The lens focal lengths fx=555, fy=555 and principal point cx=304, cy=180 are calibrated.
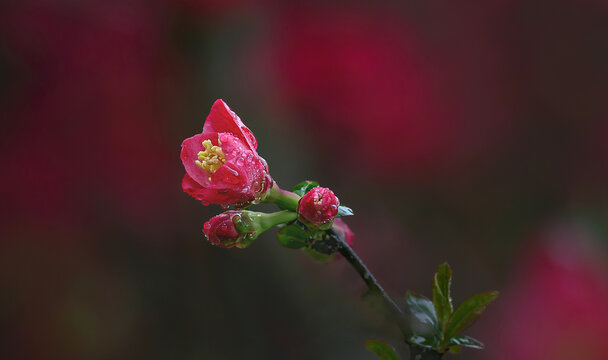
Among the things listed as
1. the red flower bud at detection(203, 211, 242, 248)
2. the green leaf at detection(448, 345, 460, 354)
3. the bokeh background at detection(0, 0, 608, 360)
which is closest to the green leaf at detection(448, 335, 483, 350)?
the green leaf at detection(448, 345, 460, 354)

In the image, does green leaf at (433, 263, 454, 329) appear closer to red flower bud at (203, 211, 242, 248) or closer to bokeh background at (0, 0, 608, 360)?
red flower bud at (203, 211, 242, 248)

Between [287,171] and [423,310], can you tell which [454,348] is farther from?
[287,171]

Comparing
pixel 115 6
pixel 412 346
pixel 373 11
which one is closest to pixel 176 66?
pixel 115 6

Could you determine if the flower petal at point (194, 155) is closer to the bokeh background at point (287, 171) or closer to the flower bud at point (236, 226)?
the flower bud at point (236, 226)

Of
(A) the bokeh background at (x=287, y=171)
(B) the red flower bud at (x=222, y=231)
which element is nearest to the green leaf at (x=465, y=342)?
(B) the red flower bud at (x=222, y=231)

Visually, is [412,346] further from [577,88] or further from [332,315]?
[577,88]

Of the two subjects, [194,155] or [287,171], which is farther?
[287,171]

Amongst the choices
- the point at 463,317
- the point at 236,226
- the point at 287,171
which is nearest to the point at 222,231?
the point at 236,226
